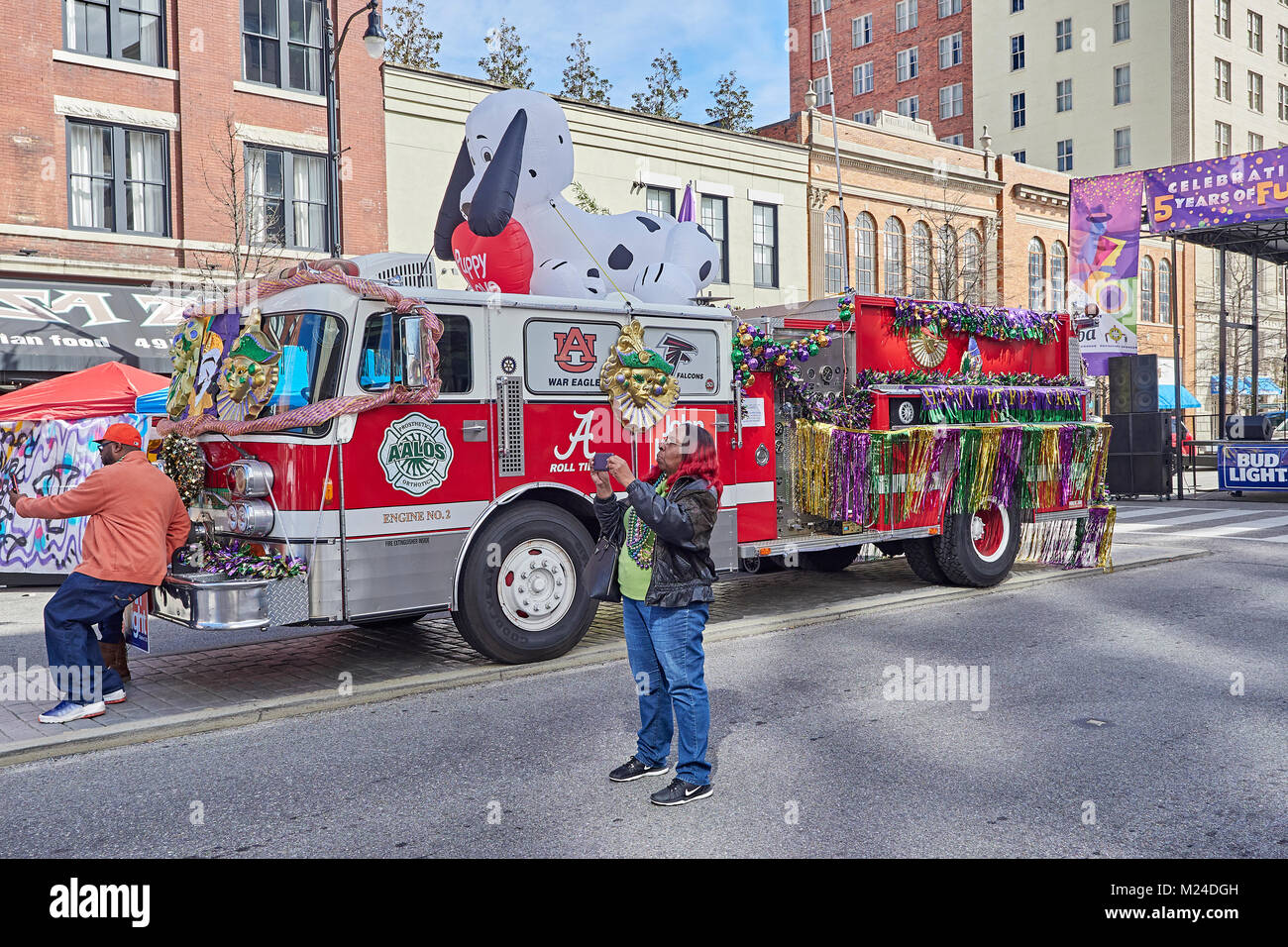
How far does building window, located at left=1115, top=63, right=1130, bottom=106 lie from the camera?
1959 inches

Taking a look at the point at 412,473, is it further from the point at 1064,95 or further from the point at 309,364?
the point at 1064,95

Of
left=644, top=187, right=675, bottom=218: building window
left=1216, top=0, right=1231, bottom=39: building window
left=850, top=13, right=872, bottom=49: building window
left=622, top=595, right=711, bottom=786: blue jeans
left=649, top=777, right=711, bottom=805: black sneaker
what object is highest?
left=850, top=13, right=872, bottom=49: building window

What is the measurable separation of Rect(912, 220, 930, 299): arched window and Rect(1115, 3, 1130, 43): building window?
24154 millimetres

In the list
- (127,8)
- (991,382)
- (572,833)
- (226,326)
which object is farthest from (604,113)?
(572,833)

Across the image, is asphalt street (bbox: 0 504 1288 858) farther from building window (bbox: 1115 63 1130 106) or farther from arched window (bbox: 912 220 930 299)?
building window (bbox: 1115 63 1130 106)

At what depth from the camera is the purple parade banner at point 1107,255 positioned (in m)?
23.7

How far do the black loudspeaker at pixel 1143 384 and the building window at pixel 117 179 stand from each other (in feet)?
59.5

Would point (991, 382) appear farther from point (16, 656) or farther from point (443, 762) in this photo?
point (16, 656)

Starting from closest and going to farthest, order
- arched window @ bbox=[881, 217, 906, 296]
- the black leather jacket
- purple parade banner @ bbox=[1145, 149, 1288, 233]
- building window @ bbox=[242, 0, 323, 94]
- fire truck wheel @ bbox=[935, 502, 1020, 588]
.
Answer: the black leather jacket
fire truck wheel @ bbox=[935, 502, 1020, 588]
building window @ bbox=[242, 0, 323, 94]
purple parade banner @ bbox=[1145, 149, 1288, 233]
arched window @ bbox=[881, 217, 906, 296]

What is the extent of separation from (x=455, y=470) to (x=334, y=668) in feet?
5.87

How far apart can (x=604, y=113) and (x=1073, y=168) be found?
35488mm

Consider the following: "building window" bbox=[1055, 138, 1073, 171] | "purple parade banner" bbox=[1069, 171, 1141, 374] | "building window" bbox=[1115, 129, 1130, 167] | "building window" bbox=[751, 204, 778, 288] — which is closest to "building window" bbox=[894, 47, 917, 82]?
"building window" bbox=[1055, 138, 1073, 171]
